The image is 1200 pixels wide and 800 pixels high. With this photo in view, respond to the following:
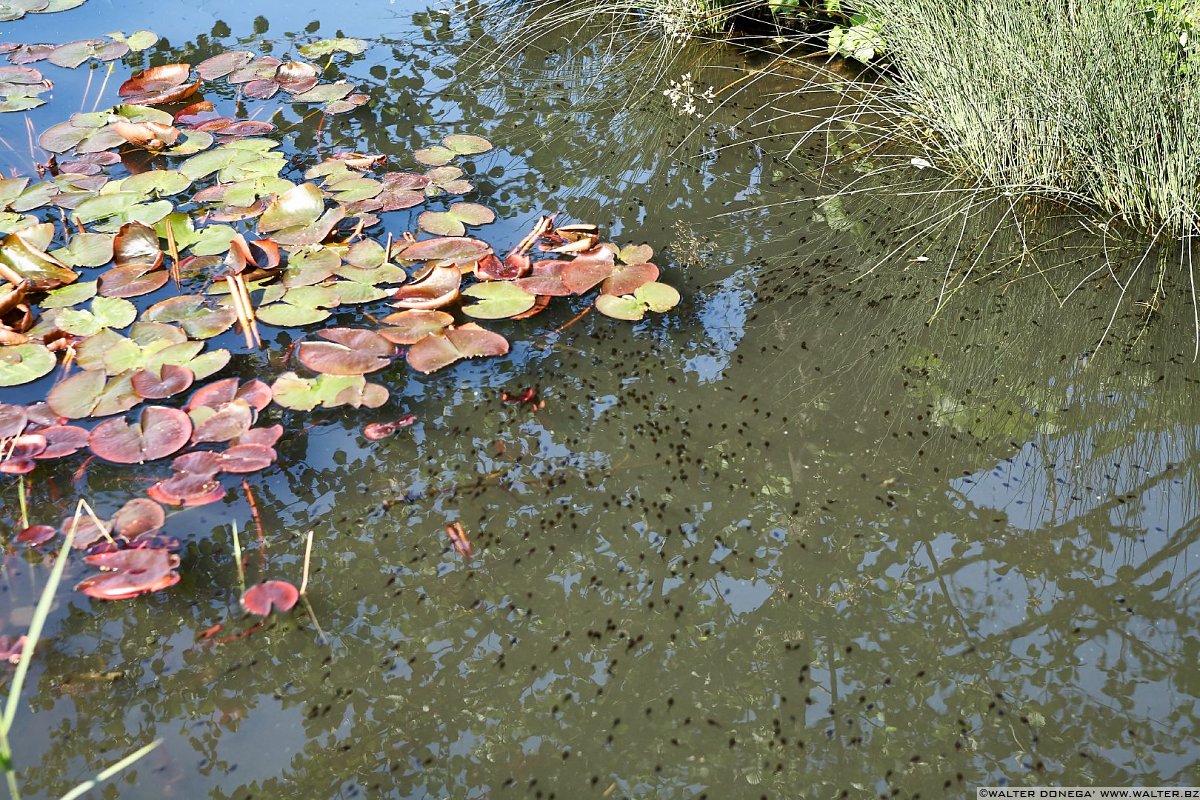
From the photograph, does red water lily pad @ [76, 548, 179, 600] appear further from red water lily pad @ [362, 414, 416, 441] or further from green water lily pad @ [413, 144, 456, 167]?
green water lily pad @ [413, 144, 456, 167]

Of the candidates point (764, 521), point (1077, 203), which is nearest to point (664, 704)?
point (764, 521)

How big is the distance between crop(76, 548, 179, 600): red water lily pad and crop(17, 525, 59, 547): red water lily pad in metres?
0.19

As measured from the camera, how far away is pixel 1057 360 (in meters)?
3.34

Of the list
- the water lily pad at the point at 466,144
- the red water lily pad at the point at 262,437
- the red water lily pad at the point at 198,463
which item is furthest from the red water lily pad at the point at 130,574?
the water lily pad at the point at 466,144

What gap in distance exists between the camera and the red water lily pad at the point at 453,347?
Answer: 3.24m

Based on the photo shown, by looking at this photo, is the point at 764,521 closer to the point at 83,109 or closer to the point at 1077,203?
the point at 1077,203

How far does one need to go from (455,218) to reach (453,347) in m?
0.84

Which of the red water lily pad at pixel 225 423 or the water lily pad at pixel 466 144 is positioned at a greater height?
the water lily pad at pixel 466 144

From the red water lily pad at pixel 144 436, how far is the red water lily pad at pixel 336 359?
42cm

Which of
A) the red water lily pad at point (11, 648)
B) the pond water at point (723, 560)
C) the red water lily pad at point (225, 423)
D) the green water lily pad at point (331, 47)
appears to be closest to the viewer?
the pond water at point (723, 560)

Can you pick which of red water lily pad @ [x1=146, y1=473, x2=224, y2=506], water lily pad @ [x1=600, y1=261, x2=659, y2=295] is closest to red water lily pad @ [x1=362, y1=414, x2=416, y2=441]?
red water lily pad @ [x1=146, y1=473, x2=224, y2=506]

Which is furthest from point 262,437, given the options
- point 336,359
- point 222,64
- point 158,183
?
point 222,64

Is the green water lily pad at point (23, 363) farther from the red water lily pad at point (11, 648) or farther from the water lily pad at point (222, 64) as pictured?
the water lily pad at point (222, 64)

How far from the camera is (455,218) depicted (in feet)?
12.9
